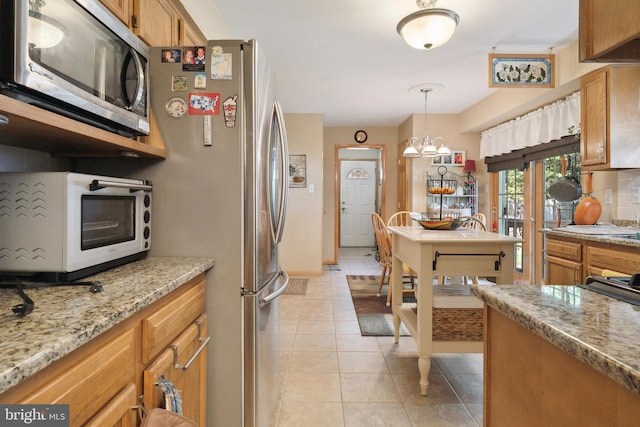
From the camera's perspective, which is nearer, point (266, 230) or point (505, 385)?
point (505, 385)

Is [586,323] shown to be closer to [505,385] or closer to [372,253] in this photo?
[505,385]

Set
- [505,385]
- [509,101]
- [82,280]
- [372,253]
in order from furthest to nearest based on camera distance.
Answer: [372,253] → [509,101] → [82,280] → [505,385]

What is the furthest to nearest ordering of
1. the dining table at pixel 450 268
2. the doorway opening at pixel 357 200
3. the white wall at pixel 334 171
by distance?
the doorway opening at pixel 357 200
the white wall at pixel 334 171
the dining table at pixel 450 268

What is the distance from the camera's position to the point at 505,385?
85 centimetres

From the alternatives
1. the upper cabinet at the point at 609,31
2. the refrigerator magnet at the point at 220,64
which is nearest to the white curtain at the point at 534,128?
the upper cabinet at the point at 609,31

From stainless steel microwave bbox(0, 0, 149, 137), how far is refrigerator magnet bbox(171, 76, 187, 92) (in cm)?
11

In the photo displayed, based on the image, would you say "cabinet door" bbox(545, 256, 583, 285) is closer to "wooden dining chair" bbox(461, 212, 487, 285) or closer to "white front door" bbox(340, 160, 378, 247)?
"wooden dining chair" bbox(461, 212, 487, 285)

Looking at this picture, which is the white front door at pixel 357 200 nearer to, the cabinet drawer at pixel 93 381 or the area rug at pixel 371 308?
the area rug at pixel 371 308

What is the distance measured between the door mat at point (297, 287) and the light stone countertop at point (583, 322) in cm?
343

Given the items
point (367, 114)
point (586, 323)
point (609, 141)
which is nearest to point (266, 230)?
point (586, 323)

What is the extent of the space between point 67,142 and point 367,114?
4719 millimetres

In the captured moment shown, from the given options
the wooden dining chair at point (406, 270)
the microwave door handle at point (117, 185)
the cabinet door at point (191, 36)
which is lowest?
the wooden dining chair at point (406, 270)

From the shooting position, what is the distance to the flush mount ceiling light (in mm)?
2160

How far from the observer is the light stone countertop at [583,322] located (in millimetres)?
485
